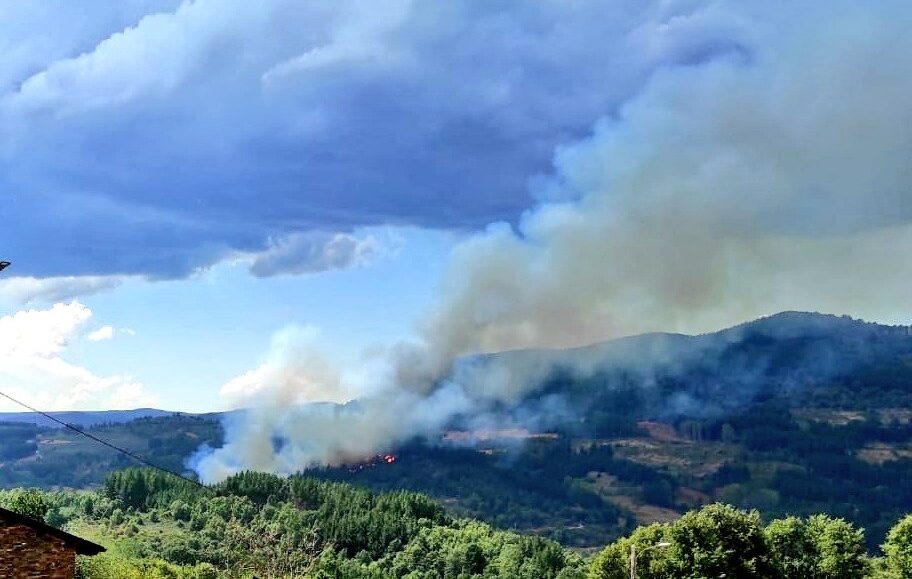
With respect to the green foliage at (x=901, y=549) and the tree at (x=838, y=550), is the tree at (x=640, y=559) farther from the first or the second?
the green foliage at (x=901, y=549)

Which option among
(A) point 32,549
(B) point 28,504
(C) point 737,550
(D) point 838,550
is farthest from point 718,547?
(B) point 28,504

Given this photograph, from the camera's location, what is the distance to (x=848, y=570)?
107m

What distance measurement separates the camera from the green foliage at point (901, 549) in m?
97.8

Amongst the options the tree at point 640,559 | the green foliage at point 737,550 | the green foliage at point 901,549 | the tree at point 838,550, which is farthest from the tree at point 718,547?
the green foliage at point 901,549

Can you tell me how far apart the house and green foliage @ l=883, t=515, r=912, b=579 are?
84221mm

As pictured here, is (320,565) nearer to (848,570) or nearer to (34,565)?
(848,570)

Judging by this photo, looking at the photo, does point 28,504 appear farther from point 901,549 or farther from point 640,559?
point 901,549

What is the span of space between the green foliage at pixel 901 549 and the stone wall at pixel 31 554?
84.3 meters

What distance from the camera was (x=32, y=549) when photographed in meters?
42.0

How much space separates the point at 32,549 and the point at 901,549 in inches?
3485

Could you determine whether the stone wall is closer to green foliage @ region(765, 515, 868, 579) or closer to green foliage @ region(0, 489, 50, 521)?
green foliage @ region(0, 489, 50, 521)

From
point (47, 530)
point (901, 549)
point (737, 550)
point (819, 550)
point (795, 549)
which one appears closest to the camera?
point (47, 530)

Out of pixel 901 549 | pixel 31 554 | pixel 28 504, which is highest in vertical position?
pixel 31 554

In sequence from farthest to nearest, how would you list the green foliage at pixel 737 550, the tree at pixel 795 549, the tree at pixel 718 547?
the tree at pixel 795 549 → the green foliage at pixel 737 550 → the tree at pixel 718 547
